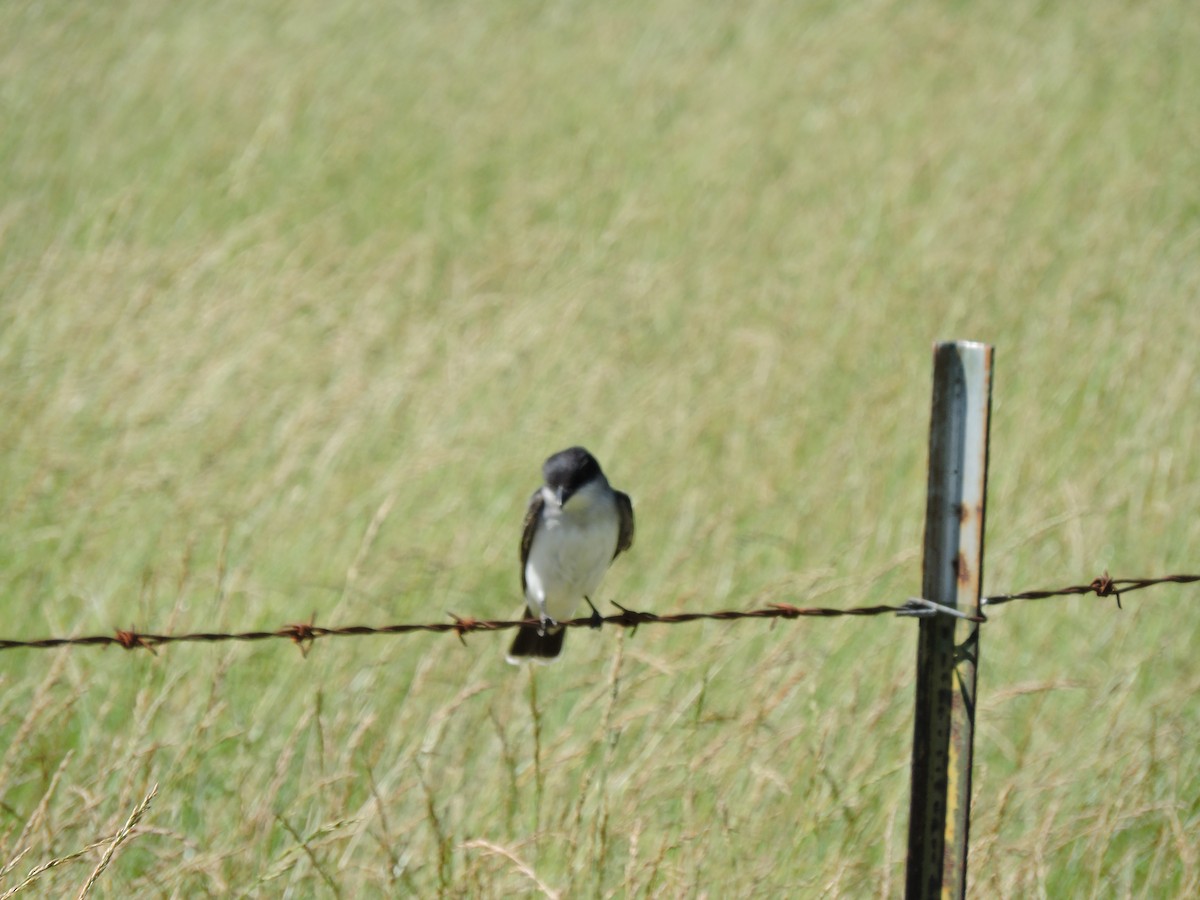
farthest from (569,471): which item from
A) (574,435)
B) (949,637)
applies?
(574,435)

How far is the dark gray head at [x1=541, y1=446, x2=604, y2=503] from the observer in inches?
140

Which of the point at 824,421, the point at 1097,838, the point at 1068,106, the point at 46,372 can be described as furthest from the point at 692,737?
the point at 1068,106

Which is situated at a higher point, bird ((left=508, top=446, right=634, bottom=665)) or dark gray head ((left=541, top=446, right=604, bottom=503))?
dark gray head ((left=541, top=446, right=604, bottom=503))

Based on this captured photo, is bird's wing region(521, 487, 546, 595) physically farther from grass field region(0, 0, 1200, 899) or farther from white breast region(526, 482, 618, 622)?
grass field region(0, 0, 1200, 899)

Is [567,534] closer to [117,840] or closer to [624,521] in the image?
[624,521]

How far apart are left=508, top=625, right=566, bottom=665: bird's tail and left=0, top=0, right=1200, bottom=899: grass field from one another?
0.69ft

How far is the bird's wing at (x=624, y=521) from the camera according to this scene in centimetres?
373

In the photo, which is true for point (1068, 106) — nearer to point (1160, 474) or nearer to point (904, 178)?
point (904, 178)

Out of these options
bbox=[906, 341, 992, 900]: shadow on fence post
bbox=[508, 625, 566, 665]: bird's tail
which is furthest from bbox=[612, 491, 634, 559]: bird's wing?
bbox=[906, 341, 992, 900]: shadow on fence post

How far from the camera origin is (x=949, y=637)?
2107 mm

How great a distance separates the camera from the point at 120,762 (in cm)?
274

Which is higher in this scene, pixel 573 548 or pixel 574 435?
pixel 574 435

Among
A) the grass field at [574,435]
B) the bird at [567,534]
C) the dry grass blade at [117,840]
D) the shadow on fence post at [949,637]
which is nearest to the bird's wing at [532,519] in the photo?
the bird at [567,534]

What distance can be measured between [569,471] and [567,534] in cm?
21
